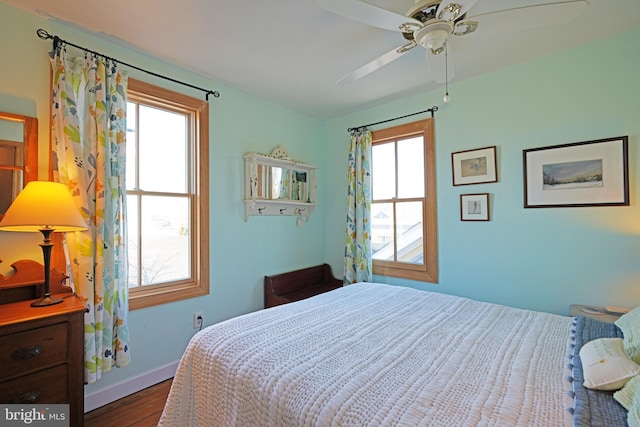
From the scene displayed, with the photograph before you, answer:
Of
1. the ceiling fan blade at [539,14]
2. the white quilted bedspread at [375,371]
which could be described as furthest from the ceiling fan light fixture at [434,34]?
the white quilted bedspread at [375,371]

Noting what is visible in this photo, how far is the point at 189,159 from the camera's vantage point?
259 centimetres

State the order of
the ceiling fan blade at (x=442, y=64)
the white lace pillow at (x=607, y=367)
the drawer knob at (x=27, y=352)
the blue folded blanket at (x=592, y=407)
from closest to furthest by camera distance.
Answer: the blue folded blanket at (x=592, y=407)
the white lace pillow at (x=607, y=367)
the drawer knob at (x=27, y=352)
the ceiling fan blade at (x=442, y=64)

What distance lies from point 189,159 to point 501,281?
2938 mm

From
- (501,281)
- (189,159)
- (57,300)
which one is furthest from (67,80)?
(501,281)

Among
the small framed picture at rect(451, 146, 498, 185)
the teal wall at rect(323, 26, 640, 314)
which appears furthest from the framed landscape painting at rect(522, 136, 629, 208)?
the small framed picture at rect(451, 146, 498, 185)

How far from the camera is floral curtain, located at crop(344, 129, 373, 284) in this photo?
320 centimetres

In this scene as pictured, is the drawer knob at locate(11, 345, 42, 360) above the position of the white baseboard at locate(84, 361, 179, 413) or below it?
above

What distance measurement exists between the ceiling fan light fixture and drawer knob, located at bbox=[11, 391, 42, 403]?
263 cm

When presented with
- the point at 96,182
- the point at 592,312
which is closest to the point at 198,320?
the point at 96,182

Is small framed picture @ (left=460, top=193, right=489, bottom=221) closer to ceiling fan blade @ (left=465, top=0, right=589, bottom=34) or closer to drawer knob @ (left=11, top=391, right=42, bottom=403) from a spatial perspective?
ceiling fan blade @ (left=465, top=0, right=589, bottom=34)

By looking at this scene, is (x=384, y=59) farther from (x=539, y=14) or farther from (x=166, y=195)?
(x=166, y=195)

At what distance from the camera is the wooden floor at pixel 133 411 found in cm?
187

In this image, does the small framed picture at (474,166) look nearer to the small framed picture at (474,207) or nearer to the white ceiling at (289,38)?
the small framed picture at (474,207)

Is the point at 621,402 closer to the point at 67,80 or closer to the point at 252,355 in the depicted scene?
the point at 252,355
